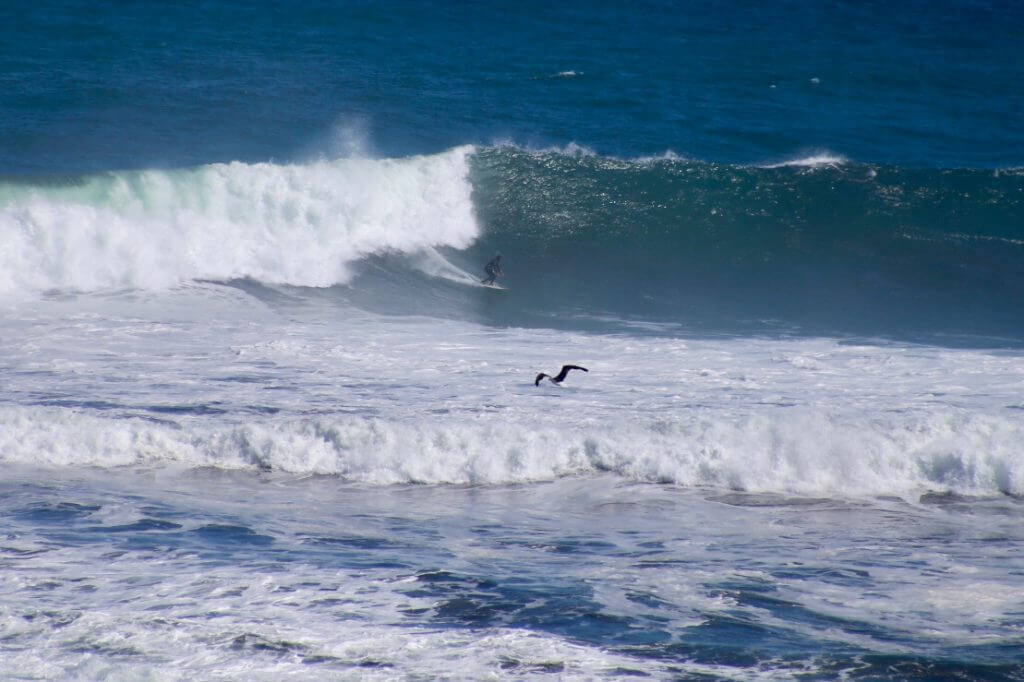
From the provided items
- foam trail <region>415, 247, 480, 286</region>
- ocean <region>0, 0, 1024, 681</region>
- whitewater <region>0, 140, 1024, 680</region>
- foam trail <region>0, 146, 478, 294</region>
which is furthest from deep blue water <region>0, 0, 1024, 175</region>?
whitewater <region>0, 140, 1024, 680</region>

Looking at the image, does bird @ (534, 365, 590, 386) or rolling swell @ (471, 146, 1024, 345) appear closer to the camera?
bird @ (534, 365, 590, 386)

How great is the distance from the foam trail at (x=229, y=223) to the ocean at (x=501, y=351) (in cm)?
6

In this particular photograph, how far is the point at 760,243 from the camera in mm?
19344

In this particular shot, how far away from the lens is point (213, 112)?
22.4 m

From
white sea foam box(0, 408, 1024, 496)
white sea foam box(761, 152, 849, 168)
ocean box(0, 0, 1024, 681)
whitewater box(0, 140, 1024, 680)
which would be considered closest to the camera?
whitewater box(0, 140, 1024, 680)

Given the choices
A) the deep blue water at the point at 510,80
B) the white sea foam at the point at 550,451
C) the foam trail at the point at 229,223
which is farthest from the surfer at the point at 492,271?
the white sea foam at the point at 550,451

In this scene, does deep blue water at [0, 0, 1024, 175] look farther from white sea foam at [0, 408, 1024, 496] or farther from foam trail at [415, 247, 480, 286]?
white sea foam at [0, 408, 1024, 496]

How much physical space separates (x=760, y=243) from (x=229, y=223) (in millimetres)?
8264

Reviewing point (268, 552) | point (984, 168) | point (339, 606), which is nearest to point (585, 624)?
point (339, 606)

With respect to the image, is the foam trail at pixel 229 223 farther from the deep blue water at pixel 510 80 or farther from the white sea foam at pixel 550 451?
the white sea foam at pixel 550 451

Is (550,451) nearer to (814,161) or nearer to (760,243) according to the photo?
(760,243)

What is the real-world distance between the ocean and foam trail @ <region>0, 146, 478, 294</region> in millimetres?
60

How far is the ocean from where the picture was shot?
6520mm

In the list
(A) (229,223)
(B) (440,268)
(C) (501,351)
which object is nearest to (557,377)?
(C) (501,351)
